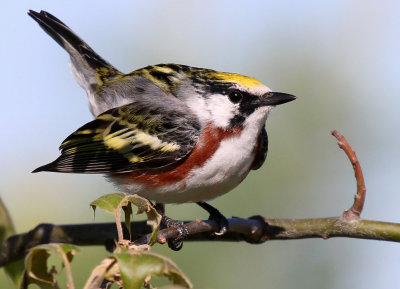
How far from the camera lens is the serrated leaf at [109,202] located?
178 cm

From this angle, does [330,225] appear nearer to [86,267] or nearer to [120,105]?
[86,267]

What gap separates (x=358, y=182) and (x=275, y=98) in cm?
145

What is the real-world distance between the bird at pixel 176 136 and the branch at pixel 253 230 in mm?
272

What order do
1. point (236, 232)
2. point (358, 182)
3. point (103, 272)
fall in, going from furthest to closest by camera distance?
point (236, 232), point (358, 182), point (103, 272)

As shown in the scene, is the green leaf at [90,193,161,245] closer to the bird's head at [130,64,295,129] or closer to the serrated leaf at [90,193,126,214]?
the serrated leaf at [90,193,126,214]

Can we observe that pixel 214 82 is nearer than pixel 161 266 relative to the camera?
No

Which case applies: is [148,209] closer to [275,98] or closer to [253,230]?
[253,230]

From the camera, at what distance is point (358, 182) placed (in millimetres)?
3055

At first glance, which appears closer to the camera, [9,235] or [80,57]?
[9,235]

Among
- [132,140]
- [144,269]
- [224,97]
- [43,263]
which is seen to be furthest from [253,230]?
[144,269]

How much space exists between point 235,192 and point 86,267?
5.39 ft

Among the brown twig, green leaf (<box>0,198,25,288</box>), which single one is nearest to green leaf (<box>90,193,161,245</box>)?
green leaf (<box>0,198,25,288</box>)

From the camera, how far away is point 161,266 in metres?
1.46

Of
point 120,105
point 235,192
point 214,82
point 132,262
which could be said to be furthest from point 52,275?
point 235,192
